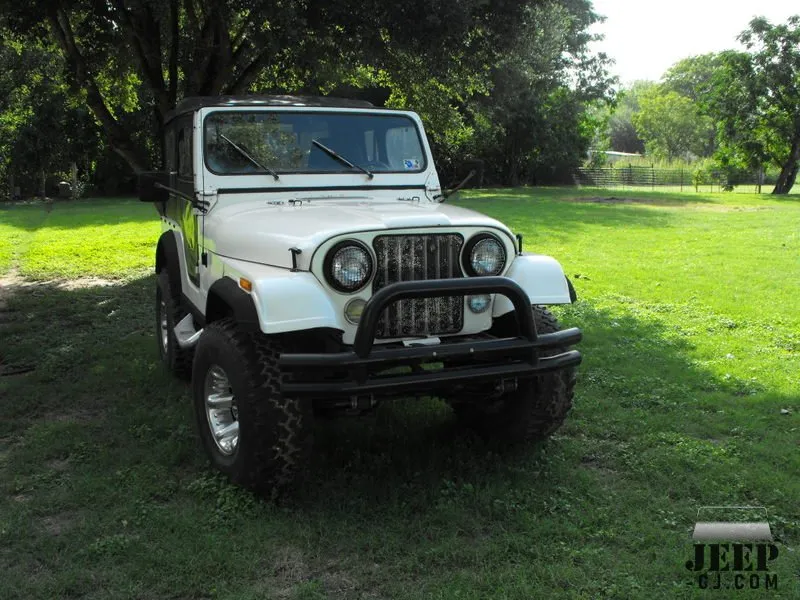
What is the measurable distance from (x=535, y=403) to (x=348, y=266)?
1383 millimetres

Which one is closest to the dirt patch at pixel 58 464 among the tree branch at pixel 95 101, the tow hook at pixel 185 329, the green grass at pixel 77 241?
the tow hook at pixel 185 329

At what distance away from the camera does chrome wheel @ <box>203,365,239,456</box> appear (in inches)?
163

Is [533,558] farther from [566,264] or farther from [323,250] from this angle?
[566,264]

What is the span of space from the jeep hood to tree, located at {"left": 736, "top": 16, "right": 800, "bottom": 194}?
33.9 m

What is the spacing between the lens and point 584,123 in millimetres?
43062

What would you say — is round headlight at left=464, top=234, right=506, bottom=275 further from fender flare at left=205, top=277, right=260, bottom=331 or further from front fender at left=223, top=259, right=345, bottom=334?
fender flare at left=205, top=277, right=260, bottom=331

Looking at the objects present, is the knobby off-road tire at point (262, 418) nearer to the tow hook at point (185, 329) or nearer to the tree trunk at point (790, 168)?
the tow hook at point (185, 329)

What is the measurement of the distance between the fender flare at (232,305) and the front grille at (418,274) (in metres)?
0.61

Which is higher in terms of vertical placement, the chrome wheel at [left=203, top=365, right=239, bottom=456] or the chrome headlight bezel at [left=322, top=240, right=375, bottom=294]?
the chrome headlight bezel at [left=322, top=240, right=375, bottom=294]

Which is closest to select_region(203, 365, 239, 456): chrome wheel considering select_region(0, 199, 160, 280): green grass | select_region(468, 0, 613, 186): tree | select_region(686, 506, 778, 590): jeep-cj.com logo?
select_region(686, 506, 778, 590): jeep-cj.com logo

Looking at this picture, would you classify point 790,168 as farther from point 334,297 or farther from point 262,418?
point 262,418

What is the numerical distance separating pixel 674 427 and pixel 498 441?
1290 millimetres

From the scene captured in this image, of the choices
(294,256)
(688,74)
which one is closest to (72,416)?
(294,256)

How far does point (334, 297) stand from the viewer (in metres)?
3.73
